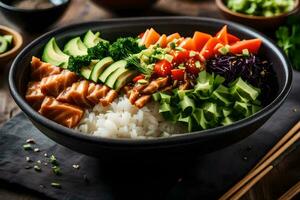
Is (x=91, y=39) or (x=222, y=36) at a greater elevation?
(x=222, y=36)

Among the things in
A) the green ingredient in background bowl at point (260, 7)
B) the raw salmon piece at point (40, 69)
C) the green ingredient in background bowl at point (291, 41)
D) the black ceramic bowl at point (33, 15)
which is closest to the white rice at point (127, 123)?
the raw salmon piece at point (40, 69)

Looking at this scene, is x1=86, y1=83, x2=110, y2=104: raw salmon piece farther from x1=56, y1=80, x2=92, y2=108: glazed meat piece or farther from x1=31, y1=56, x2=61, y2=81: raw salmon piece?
x1=31, y1=56, x2=61, y2=81: raw salmon piece

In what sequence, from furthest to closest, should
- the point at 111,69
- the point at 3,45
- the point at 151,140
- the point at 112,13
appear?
the point at 112,13, the point at 3,45, the point at 111,69, the point at 151,140

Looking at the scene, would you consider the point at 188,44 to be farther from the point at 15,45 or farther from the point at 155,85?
the point at 15,45

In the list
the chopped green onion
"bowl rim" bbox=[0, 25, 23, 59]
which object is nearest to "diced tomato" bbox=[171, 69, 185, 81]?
the chopped green onion

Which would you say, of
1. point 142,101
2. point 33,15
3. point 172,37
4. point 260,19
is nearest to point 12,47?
point 33,15

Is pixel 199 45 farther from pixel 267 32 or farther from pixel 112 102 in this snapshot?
pixel 267 32

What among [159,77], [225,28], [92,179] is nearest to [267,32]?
[225,28]

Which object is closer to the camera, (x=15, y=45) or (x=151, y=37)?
(x=151, y=37)

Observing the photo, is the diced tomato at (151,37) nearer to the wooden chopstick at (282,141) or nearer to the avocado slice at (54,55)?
the avocado slice at (54,55)
